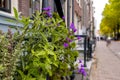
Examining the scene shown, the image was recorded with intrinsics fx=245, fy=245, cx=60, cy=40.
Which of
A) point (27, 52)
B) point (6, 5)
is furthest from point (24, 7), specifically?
point (27, 52)

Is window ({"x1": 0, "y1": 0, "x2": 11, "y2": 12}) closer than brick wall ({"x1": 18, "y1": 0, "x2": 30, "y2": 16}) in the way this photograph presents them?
Yes

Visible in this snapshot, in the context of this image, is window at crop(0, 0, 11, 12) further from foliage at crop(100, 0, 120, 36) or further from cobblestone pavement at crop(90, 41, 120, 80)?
foliage at crop(100, 0, 120, 36)

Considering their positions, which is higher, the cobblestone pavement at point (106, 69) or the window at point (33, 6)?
the window at point (33, 6)

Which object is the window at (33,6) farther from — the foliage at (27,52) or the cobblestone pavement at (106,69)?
the foliage at (27,52)

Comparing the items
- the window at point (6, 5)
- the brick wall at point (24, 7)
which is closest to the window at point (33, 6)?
the brick wall at point (24, 7)

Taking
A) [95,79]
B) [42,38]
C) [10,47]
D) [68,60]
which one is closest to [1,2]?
[68,60]

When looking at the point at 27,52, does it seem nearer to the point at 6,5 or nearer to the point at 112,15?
the point at 6,5

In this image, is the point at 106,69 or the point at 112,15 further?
the point at 112,15

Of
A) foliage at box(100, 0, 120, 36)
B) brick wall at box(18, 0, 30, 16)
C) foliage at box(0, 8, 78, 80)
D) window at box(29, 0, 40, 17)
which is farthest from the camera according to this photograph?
foliage at box(100, 0, 120, 36)

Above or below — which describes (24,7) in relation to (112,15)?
below

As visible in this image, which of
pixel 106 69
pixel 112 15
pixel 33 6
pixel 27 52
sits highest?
pixel 112 15

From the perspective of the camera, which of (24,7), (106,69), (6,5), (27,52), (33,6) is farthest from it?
(106,69)

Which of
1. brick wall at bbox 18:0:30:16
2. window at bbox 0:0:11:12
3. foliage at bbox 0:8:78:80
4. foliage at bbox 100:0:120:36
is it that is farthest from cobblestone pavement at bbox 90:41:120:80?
foliage at bbox 100:0:120:36

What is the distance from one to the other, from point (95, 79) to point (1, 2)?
431 cm
